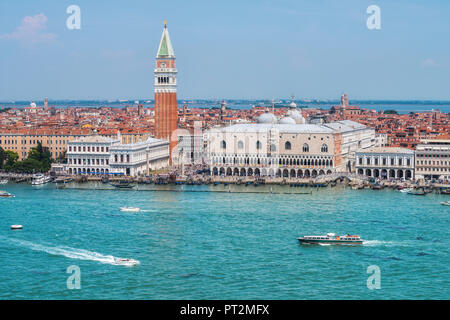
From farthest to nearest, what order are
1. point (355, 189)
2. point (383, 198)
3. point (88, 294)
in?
point (355, 189), point (383, 198), point (88, 294)

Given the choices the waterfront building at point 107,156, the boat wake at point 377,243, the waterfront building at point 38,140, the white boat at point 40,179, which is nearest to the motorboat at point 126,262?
the boat wake at point 377,243

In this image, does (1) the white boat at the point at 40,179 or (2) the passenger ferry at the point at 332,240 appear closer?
(2) the passenger ferry at the point at 332,240

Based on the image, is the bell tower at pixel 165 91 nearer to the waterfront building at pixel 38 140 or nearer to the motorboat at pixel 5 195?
the waterfront building at pixel 38 140

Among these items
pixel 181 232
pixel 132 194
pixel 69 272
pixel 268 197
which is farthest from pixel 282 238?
pixel 132 194

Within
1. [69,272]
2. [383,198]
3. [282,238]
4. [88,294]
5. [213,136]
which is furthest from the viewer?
[213,136]

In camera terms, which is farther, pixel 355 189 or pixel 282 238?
pixel 355 189

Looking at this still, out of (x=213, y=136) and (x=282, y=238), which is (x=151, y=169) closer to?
(x=213, y=136)

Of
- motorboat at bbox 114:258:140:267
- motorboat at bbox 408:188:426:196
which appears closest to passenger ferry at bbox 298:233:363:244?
motorboat at bbox 114:258:140:267
